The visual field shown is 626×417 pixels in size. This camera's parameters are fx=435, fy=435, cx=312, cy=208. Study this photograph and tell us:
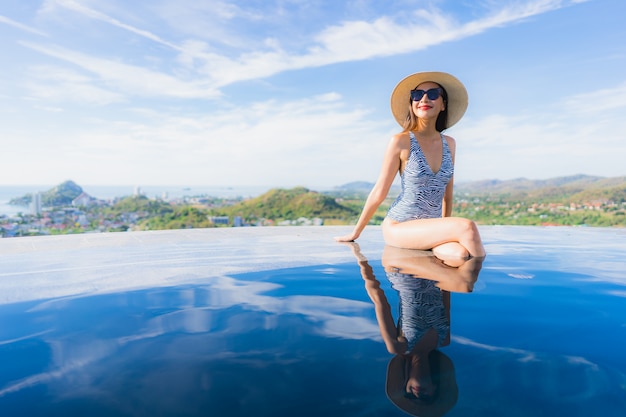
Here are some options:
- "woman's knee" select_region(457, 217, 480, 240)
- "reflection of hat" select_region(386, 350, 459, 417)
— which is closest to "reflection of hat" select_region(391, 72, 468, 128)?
"woman's knee" select_region(457, 217, 480, 240)

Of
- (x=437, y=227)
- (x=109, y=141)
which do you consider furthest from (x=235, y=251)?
(x=109, y=141)

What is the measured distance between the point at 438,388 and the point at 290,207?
16.3 meters

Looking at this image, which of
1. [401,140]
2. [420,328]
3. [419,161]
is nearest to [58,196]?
[401,140]

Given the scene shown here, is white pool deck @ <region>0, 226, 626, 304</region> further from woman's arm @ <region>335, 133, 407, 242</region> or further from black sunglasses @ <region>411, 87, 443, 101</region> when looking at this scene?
black sunglasses @ <region>411, 87, 443, 101</region>

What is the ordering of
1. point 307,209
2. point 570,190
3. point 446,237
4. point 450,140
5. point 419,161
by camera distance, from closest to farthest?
point 446,237, point 419,161, point 450,140, point 307,209, point 570,190

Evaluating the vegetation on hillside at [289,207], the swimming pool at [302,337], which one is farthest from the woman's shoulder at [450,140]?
the vegetation on hillside at [289,207]

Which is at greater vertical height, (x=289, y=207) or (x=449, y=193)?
(x=289, y=207)

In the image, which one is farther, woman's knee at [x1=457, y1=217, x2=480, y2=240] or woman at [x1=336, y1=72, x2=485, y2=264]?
woman at [x1=336, y1=72, x2=485, y2=264]

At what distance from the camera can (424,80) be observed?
12.5 ft

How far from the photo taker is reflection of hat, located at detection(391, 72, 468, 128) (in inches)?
148

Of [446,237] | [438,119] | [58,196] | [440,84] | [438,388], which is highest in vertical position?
[58,196]

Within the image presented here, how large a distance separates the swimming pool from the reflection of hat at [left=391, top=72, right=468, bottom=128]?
1392mm

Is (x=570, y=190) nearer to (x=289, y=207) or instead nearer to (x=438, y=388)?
(x=289, y=207)

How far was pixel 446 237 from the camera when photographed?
11.1 feet
